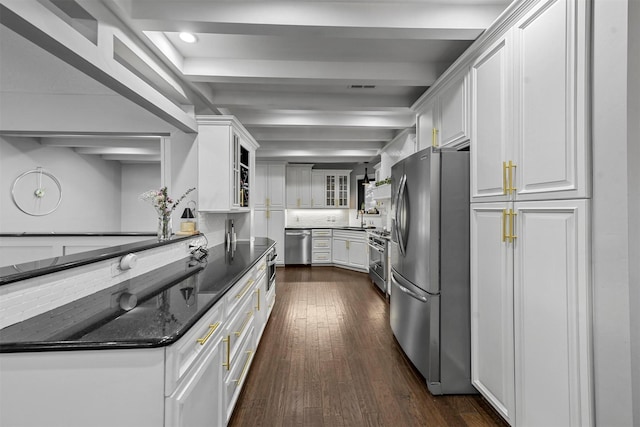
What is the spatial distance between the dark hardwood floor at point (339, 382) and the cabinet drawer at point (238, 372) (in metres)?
0.12

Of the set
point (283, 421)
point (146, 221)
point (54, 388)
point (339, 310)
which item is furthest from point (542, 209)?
point (146, 221)

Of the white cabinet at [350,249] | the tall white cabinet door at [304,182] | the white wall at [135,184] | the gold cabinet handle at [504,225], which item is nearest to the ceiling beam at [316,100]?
the white wall at [135,184]

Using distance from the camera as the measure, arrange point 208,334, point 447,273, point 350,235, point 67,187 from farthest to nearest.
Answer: point 350,235 → point 67,187 → point 447,273 → point 208,334

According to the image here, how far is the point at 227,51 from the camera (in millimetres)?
2439

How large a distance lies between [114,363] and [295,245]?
5.80 m

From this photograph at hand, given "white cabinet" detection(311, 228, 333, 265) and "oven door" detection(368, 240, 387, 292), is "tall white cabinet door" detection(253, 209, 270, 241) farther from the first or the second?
"oven door" detection(368, 240, 387, 292)

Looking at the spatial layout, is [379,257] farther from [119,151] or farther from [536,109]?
[119,151]

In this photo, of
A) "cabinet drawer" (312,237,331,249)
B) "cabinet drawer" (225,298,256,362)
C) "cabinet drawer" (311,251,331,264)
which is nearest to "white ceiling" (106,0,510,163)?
"cabinet drawer" (225,298,256,362)

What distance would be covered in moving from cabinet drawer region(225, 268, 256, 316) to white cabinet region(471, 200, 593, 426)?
162 cm

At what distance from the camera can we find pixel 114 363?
0.95 meters

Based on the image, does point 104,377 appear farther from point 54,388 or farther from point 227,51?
point 227,51

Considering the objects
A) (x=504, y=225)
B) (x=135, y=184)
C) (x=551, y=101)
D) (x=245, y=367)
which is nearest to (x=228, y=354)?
(x=245, y=367)

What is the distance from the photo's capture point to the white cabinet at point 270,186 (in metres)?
6.66

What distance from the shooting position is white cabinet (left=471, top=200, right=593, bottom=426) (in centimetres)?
124
